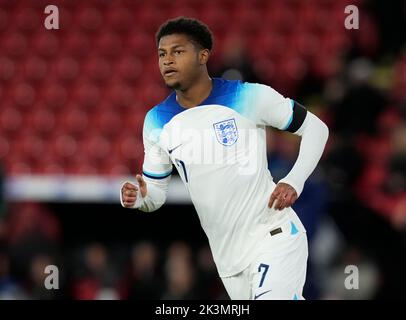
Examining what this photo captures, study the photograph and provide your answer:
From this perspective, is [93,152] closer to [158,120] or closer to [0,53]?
[0,53]

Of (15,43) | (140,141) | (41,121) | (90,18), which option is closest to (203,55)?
(140,141)

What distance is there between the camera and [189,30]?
504cm

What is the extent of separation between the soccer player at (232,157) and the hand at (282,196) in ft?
0.11

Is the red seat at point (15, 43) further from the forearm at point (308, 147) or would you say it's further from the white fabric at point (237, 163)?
the forearm at point (308, 147)

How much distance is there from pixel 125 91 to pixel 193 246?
3.16m

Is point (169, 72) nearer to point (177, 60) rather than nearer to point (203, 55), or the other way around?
point (177, 60)

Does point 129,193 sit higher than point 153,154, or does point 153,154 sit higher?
point 153,154

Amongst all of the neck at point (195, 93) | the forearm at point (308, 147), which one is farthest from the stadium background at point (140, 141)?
the neck at point (195, 93)

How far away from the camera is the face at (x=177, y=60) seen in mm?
4977

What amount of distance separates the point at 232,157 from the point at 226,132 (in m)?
0.14

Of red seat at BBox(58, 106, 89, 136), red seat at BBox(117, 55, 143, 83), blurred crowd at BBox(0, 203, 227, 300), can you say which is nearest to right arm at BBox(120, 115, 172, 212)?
blurred crowd at BBox(0, 203, 227, 300)

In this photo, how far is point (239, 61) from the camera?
30.3 ft

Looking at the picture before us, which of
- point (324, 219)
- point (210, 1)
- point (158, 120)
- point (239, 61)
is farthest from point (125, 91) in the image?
point (158, 120)

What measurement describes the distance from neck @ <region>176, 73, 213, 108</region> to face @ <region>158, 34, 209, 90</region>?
0.06 m
